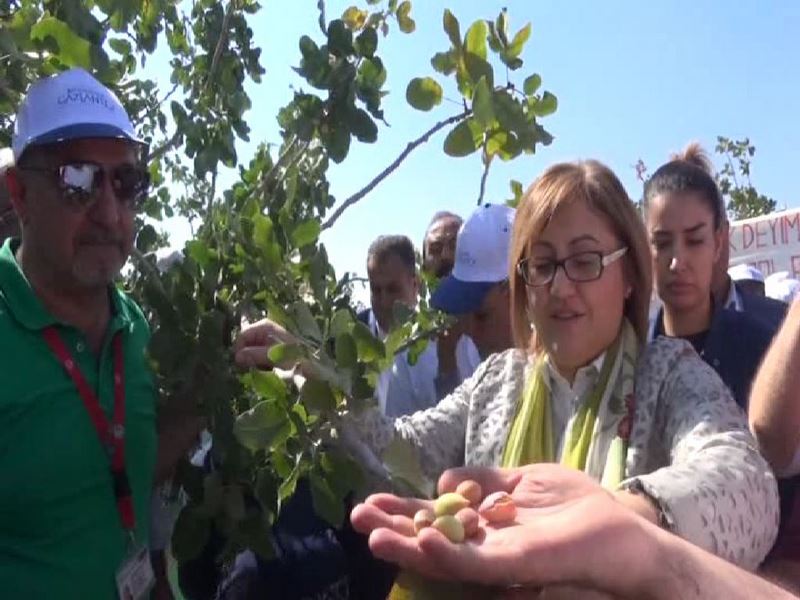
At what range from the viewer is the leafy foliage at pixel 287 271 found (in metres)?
1.62

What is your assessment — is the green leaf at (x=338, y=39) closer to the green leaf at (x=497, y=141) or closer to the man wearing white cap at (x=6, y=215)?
the green leaf at (x=497, y=141)

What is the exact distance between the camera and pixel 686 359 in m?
1.55

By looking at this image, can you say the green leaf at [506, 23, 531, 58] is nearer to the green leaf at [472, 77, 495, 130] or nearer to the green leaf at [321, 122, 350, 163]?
the green leaf at [472, 77, 495, 130]

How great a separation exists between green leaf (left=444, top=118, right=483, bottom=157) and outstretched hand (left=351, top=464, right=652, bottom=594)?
104cm

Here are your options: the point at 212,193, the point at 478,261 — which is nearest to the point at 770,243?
the point at 478,261

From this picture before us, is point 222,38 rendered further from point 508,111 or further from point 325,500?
point 325,500

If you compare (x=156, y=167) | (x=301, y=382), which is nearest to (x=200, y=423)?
(x=301, y=382)

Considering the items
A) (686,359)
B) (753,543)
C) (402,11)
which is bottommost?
(753,543)

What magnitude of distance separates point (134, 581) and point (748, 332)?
1.59 meters

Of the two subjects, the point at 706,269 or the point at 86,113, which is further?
the point at 706,269

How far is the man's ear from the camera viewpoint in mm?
2322

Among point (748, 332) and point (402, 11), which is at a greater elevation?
point (402, 11)

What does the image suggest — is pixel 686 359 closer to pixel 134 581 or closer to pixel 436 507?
pixel 436 507

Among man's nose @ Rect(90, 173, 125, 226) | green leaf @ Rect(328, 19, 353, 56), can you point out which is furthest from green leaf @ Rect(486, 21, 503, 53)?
man's nose @ Rect(90, 173, 125, 226)
